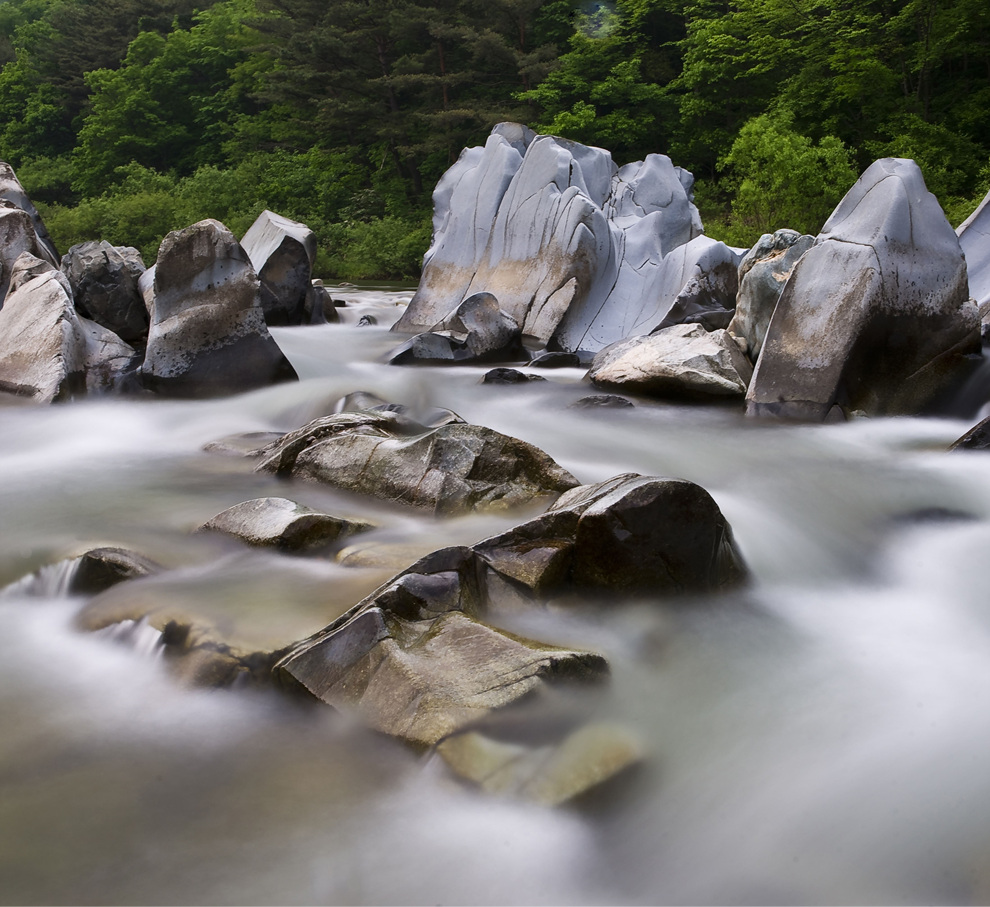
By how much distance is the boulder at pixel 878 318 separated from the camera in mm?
6070

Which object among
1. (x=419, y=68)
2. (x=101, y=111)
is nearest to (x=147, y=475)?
(x=419, y=68)

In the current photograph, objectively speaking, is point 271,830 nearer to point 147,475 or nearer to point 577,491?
point 577,491

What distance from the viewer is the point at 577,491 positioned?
3729mm

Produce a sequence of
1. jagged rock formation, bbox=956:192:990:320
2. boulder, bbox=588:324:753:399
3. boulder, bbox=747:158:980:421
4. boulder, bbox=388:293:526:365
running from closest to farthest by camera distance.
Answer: boulder, bbox=747:158:980:421 → boulder, bbox=588:324:753:399 → jagged rock formation, bbox=956:192:990:320 → boulder, bbox=388:293:526:365

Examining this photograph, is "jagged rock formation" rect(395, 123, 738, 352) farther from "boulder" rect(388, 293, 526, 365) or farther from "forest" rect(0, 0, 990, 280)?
"forest" rect(0, 0, 990, 280)

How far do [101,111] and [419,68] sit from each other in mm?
15236

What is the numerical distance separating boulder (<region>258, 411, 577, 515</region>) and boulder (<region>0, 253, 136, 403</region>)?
3261 mm

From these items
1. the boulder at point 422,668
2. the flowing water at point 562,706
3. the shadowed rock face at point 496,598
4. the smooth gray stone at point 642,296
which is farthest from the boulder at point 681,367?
the boulder at point 422,668

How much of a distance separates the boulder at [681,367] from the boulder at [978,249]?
2.86 meters

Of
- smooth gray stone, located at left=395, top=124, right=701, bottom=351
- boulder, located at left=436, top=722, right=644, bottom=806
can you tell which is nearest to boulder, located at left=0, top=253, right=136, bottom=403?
smooth gray stone, located at left=395, top=124, right=701, bottom=351

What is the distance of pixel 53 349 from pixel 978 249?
8.91 metres

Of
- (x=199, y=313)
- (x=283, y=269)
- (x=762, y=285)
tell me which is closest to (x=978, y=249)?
(x=762, y=285)

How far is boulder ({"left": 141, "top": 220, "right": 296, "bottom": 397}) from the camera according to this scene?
694 cm

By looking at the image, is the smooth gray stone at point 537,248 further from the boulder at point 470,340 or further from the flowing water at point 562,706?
the flowing water at point 562,706
